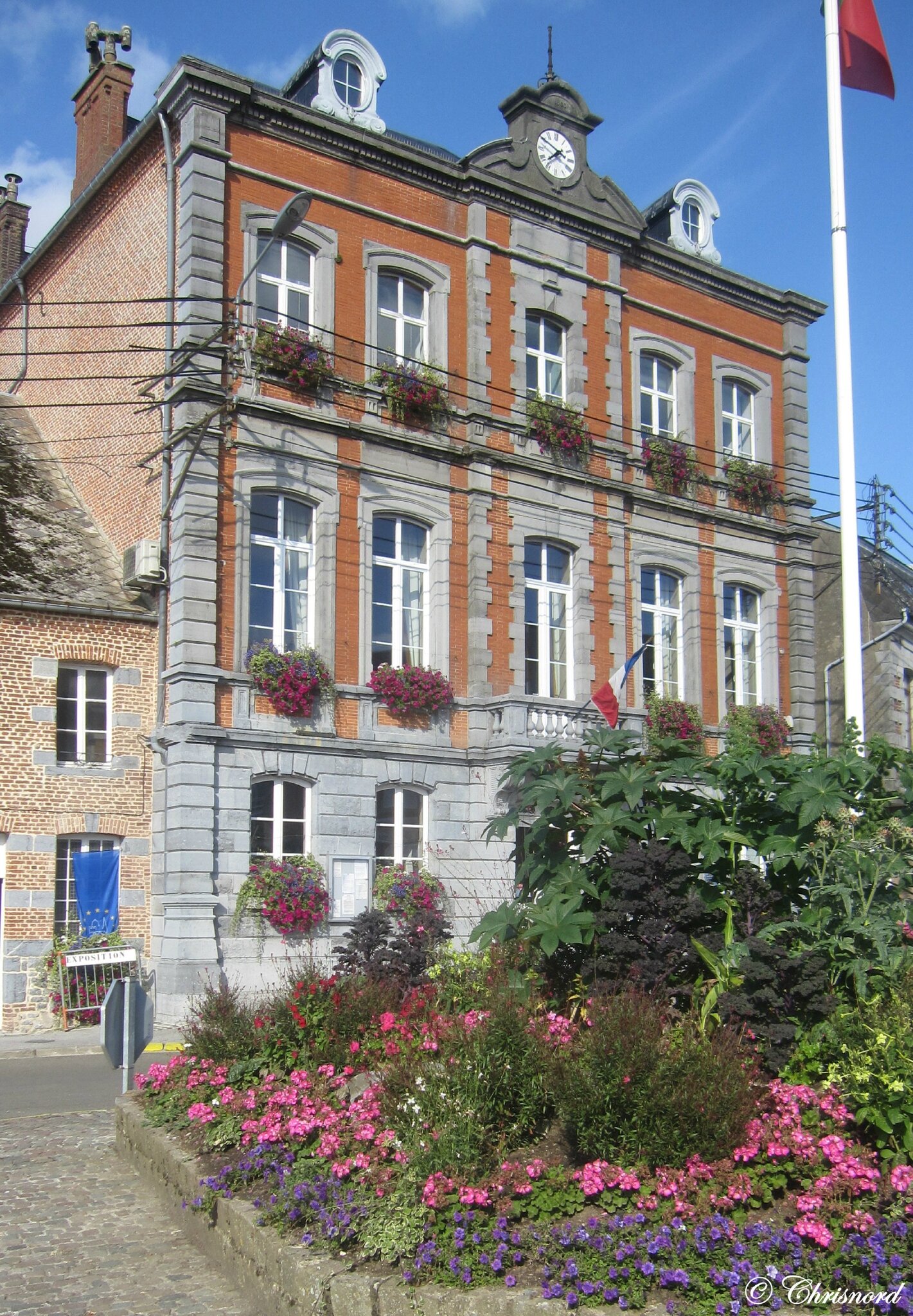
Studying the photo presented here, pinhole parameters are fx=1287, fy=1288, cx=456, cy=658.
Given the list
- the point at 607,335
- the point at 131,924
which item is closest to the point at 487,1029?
the point at 131,924

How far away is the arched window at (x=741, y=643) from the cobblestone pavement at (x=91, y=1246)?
17372 mm

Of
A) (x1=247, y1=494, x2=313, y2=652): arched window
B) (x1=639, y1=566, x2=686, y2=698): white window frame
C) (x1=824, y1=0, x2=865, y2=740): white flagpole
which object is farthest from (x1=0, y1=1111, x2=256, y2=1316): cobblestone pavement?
(x1=639, y1=566, x2=686, y2=698): white window frame

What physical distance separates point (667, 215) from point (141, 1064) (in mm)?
19438

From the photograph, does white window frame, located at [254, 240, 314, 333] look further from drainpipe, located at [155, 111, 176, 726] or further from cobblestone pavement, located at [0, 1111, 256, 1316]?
cobblestone pavement, located at [0, 1111, 256, 1316]

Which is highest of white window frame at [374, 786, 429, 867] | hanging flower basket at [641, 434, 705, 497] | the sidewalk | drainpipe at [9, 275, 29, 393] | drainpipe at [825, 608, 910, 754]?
drainpipe at [9, 275, 29, 393]

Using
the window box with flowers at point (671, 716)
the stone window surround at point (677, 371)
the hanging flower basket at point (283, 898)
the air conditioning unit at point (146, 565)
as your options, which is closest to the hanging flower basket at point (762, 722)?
the window box with flowers at point (671, 716)

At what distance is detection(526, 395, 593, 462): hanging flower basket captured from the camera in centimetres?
2164

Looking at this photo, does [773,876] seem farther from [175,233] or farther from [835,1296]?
[175,233]

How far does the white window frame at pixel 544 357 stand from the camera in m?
22.3

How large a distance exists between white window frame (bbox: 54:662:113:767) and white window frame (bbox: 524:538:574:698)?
6892 millimetres

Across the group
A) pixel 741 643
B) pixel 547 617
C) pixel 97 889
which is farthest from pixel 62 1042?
pixel 741 643

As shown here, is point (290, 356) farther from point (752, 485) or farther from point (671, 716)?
point (752, 485)

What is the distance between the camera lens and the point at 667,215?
1009 inches

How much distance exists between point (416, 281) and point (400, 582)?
5025mm
